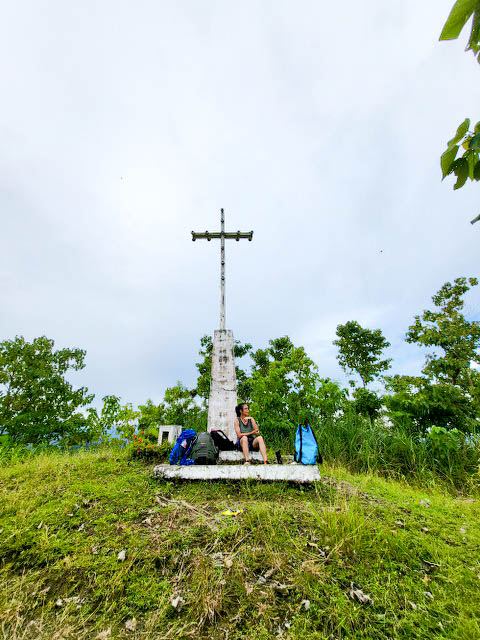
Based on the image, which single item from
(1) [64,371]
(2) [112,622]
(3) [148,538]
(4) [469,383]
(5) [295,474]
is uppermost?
(1) [64,371]

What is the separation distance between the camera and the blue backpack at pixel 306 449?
535 centimetres

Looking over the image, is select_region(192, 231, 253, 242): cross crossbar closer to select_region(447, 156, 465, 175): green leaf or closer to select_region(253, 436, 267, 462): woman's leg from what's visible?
select_region(253, 436, 267, 462): woman's leg

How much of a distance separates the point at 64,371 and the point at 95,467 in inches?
480

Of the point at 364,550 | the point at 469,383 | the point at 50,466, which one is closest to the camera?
Answer: the point at 364,550

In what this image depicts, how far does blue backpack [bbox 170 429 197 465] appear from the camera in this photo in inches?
219

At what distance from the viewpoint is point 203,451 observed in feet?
18.1

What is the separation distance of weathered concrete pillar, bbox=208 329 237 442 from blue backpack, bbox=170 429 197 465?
187cm

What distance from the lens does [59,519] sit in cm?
362

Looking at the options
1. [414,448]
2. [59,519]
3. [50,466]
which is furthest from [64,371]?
[414,448]

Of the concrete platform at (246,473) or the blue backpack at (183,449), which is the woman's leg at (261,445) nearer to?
the concrete platform at (246,473)

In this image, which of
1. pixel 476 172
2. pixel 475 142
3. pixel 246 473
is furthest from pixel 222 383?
pixel 475 142

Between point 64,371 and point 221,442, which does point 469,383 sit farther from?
point 64,371

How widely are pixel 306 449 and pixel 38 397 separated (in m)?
14.9

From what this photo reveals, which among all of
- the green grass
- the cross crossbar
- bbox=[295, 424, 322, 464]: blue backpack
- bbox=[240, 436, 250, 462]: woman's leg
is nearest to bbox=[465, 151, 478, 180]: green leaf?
the green grass
